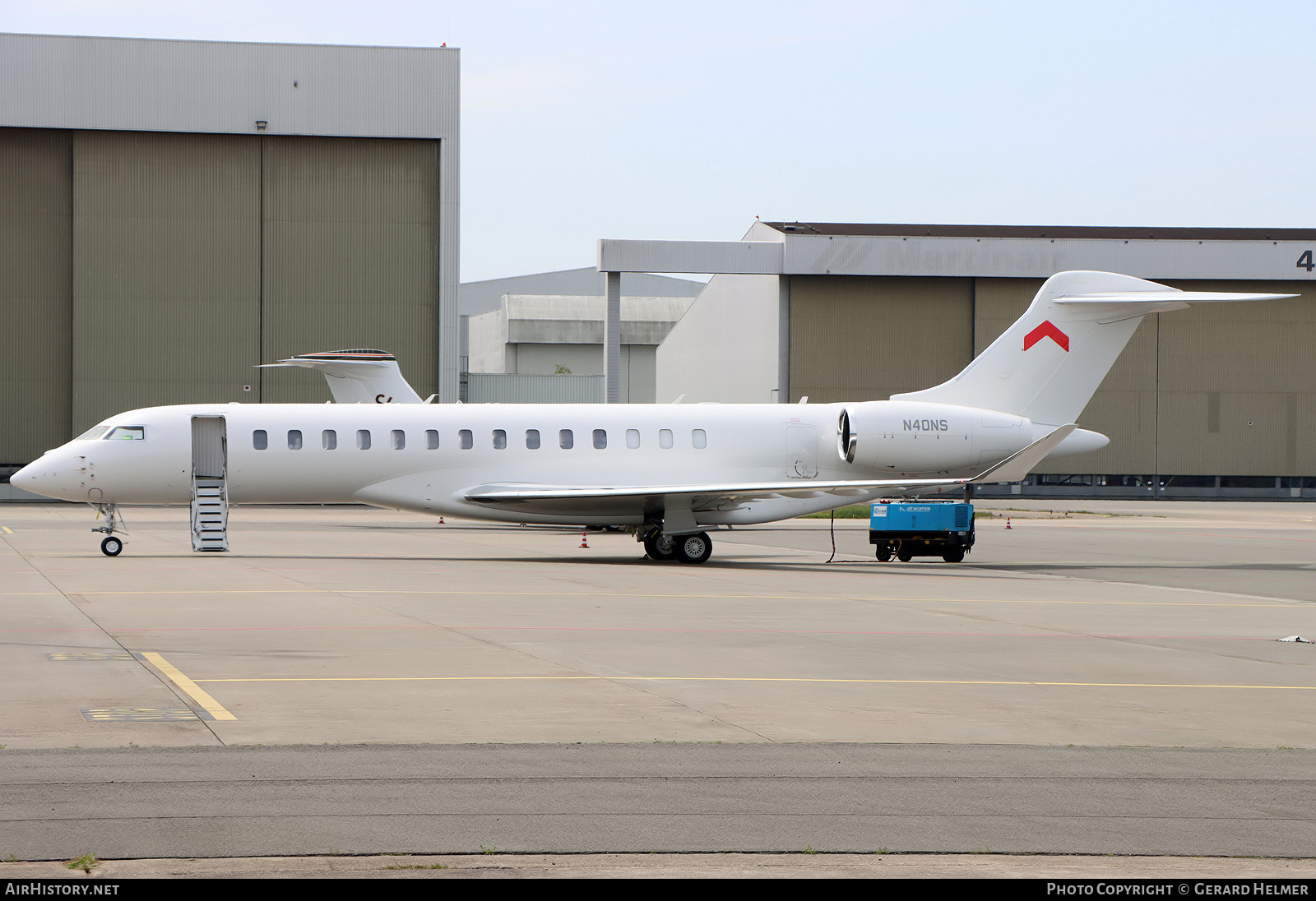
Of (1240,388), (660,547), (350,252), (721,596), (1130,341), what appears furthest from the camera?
(1240,388)

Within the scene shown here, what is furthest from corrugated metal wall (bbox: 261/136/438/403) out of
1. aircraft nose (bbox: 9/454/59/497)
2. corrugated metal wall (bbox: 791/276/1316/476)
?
aircraft nose (bbox: 9/454/59/497)

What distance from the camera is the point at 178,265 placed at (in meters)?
56.8

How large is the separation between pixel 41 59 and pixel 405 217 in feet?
49.6

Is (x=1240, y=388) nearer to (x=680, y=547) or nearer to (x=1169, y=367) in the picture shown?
(x=1169, y=367)

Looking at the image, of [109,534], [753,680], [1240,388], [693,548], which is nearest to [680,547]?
[693,548]

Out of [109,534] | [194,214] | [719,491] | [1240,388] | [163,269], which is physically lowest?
[109,534]

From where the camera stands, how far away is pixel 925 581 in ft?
75.7

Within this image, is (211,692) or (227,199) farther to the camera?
(227,199)

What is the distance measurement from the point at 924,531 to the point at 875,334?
38.5 metres

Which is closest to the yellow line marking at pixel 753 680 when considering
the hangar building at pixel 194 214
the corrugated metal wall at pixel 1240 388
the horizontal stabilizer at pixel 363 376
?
the horizontal stabilizer at pixel 363 376

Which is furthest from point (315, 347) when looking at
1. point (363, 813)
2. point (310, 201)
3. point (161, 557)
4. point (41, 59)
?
point (363, 813)

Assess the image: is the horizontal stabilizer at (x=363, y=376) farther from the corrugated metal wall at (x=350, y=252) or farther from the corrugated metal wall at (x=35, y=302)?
the corrugated metal wall at (x=35, y=302)

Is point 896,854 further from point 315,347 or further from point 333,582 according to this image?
point 315,347

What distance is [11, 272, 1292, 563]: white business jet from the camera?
1027 inches
